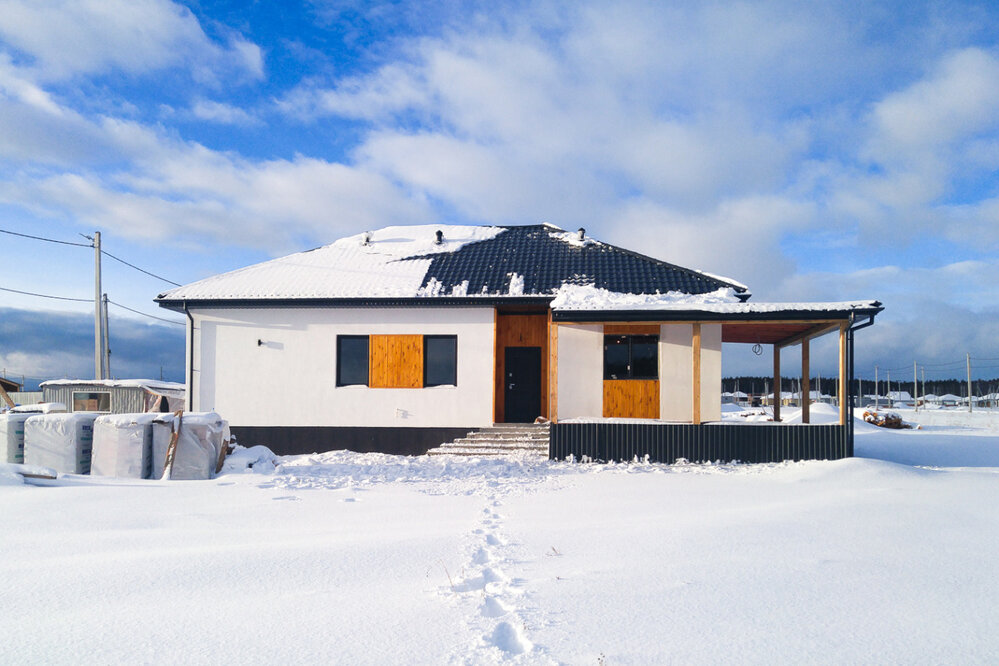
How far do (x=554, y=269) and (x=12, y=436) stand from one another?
439 inches

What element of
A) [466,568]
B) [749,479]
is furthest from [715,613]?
[749,479]

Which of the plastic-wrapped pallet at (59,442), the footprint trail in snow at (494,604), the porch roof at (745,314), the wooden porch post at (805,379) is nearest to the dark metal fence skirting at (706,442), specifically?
the porch roof at (745,314)

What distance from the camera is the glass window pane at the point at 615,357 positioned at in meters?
14.0

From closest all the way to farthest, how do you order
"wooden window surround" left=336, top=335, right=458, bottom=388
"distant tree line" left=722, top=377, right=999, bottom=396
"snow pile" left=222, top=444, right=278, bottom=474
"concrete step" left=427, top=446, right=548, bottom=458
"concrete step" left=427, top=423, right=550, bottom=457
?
1. "snow pile" left=222, top=444, right=278, bottom=474
2. "concrete step" left=427, top=446, right=548, bottom=458
3. "concrete step" left=427, top=423, right=550, bottom=457
4. "wooden window surround" left=336, top=335, right=458, bottom=388
5. "distant tree line" left=722, top=377, right=999, bottom=396

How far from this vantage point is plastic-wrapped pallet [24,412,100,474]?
10148 mm

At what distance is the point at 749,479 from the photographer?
32.9 feet

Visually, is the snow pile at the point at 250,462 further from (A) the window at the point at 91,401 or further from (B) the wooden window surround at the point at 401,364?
(A) the window at the point at 91,401

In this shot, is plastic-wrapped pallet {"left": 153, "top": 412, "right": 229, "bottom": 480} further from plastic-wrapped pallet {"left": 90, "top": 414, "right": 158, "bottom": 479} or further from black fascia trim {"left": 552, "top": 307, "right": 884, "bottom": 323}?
black fascia trim {"left": 552, "top": 307, "right": 884, "bottom": 323}

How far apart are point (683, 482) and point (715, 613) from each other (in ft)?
19.9

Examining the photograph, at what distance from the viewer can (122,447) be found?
9930 mm

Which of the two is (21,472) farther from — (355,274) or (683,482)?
(683,482)

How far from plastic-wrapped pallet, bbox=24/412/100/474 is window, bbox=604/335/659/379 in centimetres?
1000

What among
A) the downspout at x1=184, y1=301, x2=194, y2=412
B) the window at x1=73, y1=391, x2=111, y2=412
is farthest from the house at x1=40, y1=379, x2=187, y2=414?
the downspout at x1=184, y1=301, x2=194, y2=412

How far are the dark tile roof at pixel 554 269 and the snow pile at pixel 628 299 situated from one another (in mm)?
458
